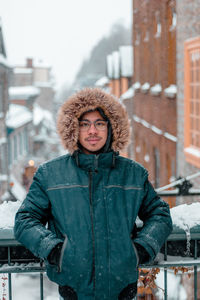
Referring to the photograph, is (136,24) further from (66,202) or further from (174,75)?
(66,202)

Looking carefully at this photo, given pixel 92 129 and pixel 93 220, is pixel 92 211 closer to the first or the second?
pixel 93 220

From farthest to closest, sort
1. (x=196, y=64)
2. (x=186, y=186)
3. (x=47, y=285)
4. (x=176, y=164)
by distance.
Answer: (x=47, y=285) → (x=176, y=164) → (x=196, y=64) → (x=186, y=186)

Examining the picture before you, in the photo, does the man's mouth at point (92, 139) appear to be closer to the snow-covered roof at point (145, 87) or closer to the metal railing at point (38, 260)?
the metal railing at point (38, 260)

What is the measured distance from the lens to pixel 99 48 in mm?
97250

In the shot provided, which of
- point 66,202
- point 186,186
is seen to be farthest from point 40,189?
point 186,186

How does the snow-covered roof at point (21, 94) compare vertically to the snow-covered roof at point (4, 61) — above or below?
below

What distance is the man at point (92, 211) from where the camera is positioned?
234 cm

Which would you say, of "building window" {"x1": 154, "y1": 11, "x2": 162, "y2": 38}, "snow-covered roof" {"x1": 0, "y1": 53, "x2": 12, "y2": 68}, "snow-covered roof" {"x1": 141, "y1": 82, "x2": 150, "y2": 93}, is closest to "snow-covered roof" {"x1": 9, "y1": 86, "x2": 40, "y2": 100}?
"snow-covered roof" {"x1": 0, "y1": 53, "x2": 12, "y2": 68}

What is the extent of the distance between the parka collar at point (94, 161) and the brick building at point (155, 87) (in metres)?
8.62

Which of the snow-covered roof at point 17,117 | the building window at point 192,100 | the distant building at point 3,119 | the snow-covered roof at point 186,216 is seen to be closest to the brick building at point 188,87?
the building window at point 192,100

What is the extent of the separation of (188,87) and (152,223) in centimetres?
759

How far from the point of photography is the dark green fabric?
234cm

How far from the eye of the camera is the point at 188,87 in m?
9.73

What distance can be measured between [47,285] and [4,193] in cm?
1099
